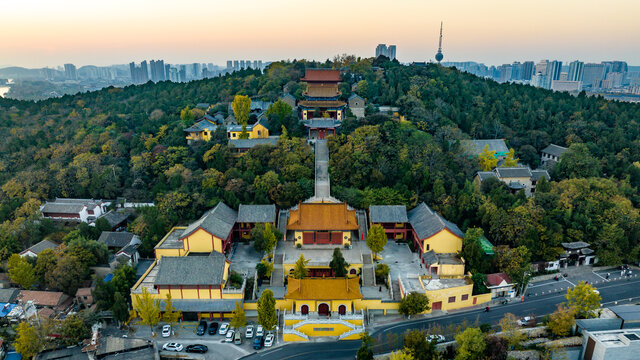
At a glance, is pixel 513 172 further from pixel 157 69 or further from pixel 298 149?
pixel 157 69

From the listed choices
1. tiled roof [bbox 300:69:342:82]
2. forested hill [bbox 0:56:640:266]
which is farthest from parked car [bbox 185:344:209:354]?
tiled roof [bbox 300:69:342:82]

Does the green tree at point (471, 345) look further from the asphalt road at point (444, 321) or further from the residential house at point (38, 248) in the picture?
the residential house at point (38, 248)

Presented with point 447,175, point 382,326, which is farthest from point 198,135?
point 382,326

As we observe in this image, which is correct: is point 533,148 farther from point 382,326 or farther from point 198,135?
point 198,135

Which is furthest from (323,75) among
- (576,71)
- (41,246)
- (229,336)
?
(576,71)

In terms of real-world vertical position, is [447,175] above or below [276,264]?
above

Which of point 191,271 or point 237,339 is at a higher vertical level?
point 191,271
